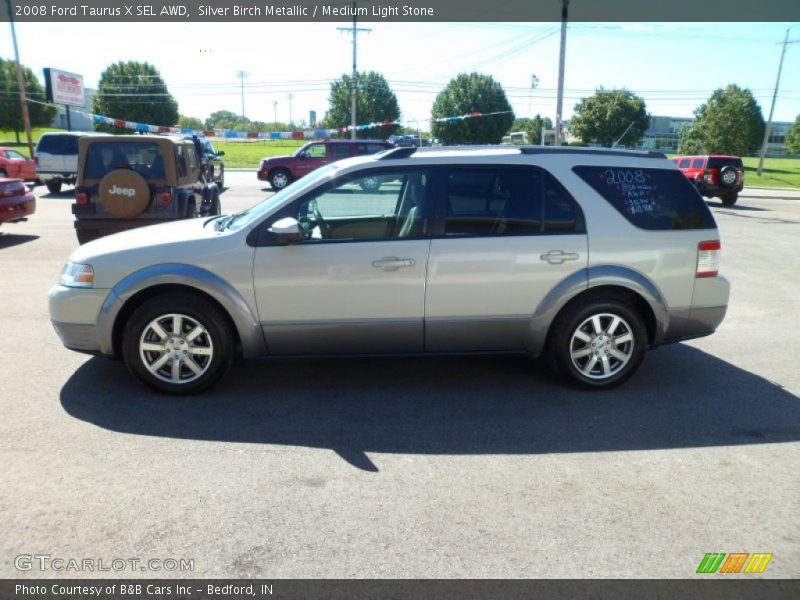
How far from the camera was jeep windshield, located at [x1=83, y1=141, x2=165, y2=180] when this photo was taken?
9.34m

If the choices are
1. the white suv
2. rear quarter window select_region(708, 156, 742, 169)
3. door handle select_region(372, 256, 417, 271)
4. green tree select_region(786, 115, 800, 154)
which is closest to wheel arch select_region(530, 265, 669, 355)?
door handle select_region(372, 256, 417, 271)

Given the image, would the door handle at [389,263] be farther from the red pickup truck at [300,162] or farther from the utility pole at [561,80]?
the utility pole at [561,80]

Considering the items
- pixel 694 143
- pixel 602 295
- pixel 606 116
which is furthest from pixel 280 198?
pixel 694 143

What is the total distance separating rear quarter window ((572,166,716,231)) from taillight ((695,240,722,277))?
0.47 feet

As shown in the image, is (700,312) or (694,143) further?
(694,143)

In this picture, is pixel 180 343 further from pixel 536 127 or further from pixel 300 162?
pixel 536 127

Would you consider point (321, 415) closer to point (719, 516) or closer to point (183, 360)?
point (183, 360)

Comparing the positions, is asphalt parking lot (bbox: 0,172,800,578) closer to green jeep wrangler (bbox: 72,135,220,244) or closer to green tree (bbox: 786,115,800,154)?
green jeep wrangler (bbox: 72,135,220,244)

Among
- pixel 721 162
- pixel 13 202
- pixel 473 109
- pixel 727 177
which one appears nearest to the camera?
pixel 13 202

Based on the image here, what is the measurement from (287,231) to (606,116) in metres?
63.8

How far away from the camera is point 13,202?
11328mm

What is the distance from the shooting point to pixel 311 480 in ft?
11.4

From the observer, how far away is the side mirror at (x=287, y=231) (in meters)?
4.34
